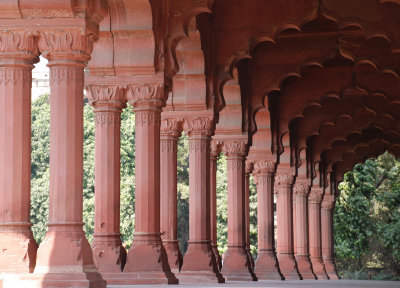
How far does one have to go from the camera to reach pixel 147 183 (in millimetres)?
17047

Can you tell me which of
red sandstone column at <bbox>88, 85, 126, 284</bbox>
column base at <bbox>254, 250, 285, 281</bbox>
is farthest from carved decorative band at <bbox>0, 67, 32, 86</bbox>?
column base at <bbox>254, 250, 285, 281</bbox>

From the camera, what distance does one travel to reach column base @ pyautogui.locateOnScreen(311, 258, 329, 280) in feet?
138

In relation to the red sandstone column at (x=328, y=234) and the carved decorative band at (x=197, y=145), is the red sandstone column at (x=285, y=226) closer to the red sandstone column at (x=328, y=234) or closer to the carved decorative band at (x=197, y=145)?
the red sandstone column at (x=328, y=234)

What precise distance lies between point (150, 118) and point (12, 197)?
565 centimetres

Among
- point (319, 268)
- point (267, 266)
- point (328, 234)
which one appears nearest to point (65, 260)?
point (267, 266)

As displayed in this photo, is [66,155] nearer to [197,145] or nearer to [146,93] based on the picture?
[146,93]

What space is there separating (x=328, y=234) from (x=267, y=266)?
17.0 meters

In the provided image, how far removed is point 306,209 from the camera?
38.8 meters

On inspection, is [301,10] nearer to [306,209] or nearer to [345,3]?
[345,3]

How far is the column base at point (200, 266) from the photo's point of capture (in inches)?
796

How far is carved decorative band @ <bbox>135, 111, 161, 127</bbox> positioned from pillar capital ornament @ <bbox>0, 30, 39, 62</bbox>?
5231 millimetres

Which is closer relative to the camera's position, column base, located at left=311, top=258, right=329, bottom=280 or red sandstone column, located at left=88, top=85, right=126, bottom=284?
red sandstone column, located at left=88, top=85, right=126, bottom=284

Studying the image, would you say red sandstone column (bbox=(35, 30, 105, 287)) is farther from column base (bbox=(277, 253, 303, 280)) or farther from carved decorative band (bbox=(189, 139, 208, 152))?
column base (bbox=(277, 253, 303, 280))

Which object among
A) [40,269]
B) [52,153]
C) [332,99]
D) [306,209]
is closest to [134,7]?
[52,153]
